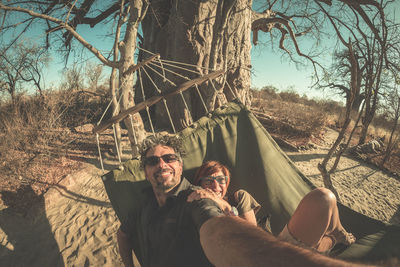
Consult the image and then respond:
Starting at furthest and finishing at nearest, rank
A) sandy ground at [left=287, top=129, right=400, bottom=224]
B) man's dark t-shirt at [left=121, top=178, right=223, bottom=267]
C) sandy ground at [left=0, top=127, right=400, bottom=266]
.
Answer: sandy ground at [left=287, top=129, right=400, bottom=224]
sandy ground at [left=0, top=127, right=400, bottom=266]
man's dark t-shirt at [left=121, top=178, right=223, bottom=267]

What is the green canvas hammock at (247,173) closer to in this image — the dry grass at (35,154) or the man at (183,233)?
the man at (183,233)

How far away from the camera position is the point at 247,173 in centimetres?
190

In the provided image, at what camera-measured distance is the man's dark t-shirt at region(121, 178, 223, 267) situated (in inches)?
35.9

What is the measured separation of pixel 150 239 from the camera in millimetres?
1054

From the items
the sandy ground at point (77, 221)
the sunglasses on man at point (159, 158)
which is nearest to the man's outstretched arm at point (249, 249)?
the sunglasses on man at point (159, 158)

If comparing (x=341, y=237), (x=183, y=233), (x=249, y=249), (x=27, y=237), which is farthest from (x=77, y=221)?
(x=341, y=237)

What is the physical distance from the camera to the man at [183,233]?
504 millimetres

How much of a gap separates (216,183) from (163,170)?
19.5 inches

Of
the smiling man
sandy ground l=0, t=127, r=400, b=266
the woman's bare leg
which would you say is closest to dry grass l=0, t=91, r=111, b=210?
sandy ground l=0, t=127, r=400, b=266

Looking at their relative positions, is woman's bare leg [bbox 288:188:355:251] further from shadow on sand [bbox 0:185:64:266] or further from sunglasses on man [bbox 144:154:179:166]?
shadow on sand [bbox 0:185:64:266]

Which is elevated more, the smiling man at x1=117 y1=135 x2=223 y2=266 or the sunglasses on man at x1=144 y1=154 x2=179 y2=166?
the sunglasses on man at x1=144 y1=154 x2=179 y2=166

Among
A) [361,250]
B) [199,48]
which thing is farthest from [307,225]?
[199,48]

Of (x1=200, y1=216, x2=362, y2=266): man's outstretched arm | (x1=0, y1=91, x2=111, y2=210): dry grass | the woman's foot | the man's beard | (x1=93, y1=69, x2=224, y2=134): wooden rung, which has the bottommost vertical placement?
(x1=0, y1=91, x2=111, y2=210): dry grass

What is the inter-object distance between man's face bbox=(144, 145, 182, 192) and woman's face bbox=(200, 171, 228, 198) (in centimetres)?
32
